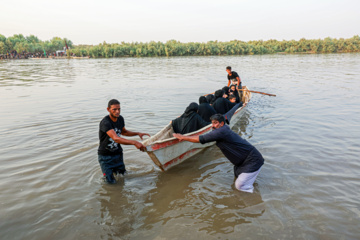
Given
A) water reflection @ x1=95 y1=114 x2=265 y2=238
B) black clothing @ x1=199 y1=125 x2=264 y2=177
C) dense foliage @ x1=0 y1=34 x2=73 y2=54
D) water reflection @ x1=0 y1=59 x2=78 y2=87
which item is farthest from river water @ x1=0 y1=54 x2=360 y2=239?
dense foliage @ x1=0 y1=34 x2=73 y2=54

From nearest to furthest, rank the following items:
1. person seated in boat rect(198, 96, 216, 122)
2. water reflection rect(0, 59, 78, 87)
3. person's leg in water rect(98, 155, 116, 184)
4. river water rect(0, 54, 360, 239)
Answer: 1. river water rect(0, 54, 360, 239)
2. person's leg in water rect(98, 155, 116, 184)
3. person seated in boat rect(198, 96, 216, 122)
4. water reflection rect(0, 59, 78, 87)

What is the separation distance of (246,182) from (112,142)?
2.37 m

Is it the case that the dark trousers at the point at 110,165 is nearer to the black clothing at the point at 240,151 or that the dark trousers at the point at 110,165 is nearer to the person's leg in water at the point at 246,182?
the black clothing at the point at 240,151

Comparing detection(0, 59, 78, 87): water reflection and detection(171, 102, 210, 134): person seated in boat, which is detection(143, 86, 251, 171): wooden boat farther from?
detection(0, 59, 78, 87): water reflection

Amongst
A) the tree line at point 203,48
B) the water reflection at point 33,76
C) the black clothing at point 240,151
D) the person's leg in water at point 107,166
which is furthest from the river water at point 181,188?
the tree line at point 203,48

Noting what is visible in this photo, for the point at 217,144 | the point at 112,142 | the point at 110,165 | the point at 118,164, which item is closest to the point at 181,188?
the point at 217,144

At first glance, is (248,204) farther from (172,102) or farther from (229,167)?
(172,102)

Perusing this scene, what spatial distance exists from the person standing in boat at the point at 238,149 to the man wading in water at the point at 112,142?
3.54 ft

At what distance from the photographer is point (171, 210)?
140 inches

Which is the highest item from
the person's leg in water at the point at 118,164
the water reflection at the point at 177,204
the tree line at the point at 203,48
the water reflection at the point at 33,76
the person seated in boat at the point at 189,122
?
the tree line at the point at 203,48

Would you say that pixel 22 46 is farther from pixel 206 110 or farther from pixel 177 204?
pixel 177 204

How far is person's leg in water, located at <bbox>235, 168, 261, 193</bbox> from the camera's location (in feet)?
12.8

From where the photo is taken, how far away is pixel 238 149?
3.81m

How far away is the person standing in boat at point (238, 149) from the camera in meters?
3.65
